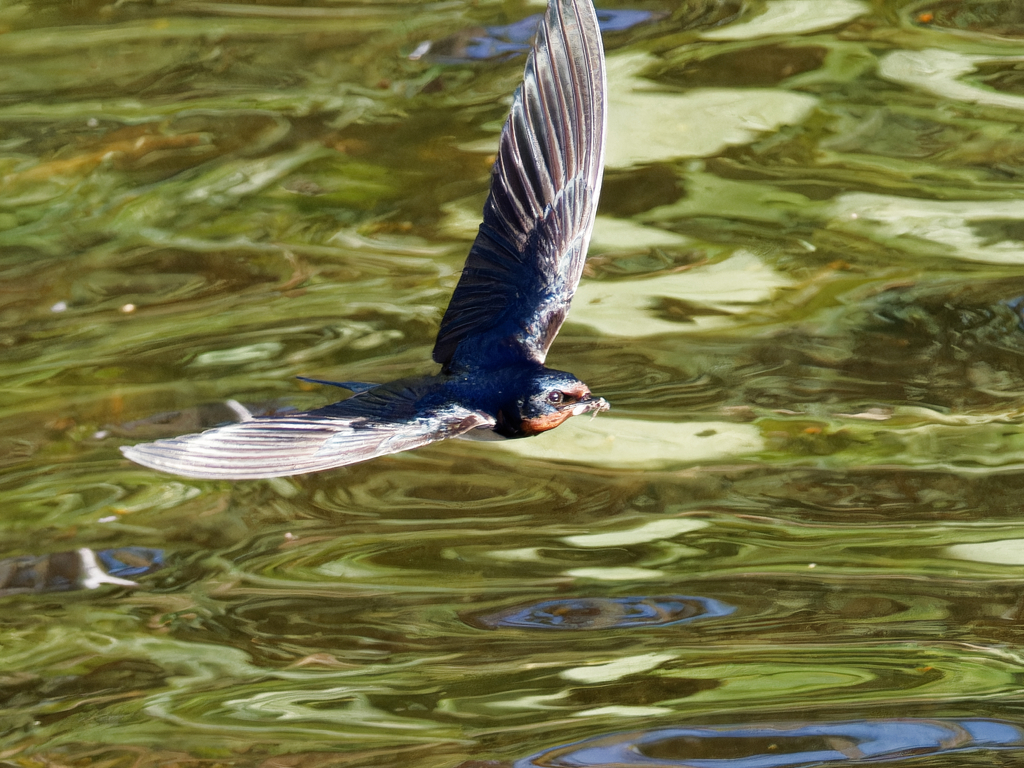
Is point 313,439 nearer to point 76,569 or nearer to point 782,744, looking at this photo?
point 76,569

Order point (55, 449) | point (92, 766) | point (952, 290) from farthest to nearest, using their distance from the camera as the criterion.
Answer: point (952, 290)
point (55, 449)
point (92, 766)

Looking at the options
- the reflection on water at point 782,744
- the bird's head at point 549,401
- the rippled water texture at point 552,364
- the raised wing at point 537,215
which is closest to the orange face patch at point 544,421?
the bird's head at point 549,401

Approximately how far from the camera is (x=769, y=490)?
247 cm

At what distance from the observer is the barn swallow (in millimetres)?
1917

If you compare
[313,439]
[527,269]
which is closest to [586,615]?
[527,269]

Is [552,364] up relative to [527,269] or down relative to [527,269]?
down

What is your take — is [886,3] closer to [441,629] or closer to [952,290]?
[952,290]

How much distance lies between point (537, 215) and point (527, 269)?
0.09 metres

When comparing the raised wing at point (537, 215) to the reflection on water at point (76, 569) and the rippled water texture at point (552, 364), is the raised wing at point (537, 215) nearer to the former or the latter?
the rippled water texture at point (552, 364)

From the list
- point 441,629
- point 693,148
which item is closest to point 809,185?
point 693,148

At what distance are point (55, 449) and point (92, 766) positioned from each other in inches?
24.7

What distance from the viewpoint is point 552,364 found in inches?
96.3

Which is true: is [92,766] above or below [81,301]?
below

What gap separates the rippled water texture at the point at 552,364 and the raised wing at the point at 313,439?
1.83ft
